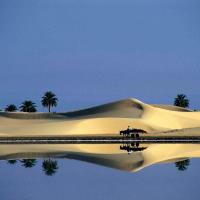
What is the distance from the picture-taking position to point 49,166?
2767cm

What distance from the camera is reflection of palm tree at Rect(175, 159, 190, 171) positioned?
26.2 metres

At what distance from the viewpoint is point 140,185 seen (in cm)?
2083

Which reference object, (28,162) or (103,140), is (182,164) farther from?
(103,140)

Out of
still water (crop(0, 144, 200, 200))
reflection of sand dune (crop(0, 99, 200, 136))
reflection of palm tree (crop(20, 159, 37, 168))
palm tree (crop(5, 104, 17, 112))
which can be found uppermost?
palm tree (crop(5, 104, 17, 112))

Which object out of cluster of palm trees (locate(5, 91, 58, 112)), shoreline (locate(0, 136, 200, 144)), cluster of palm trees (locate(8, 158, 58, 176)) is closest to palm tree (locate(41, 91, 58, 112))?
cluster of palm trees (locate(5, 91, 58, 112))

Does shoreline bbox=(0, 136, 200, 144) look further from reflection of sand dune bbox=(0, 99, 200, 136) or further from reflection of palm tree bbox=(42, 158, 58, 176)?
reflection of palm tree bbox=(42, 158, 58, 176)

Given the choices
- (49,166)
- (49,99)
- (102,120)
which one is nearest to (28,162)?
(49,166)

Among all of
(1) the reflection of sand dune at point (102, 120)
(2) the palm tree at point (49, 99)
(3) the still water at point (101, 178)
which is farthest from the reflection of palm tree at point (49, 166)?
(2) the palm tree at point (49, 99)

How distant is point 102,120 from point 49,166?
244ft

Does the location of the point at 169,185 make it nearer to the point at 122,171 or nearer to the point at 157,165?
the point at 122,171

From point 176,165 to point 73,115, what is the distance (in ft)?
287

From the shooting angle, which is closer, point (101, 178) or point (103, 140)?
point (101, 178)

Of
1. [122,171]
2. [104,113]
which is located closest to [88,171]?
[122,171]

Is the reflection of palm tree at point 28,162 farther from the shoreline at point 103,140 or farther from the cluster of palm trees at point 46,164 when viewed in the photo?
the shoreline at point 103,140
